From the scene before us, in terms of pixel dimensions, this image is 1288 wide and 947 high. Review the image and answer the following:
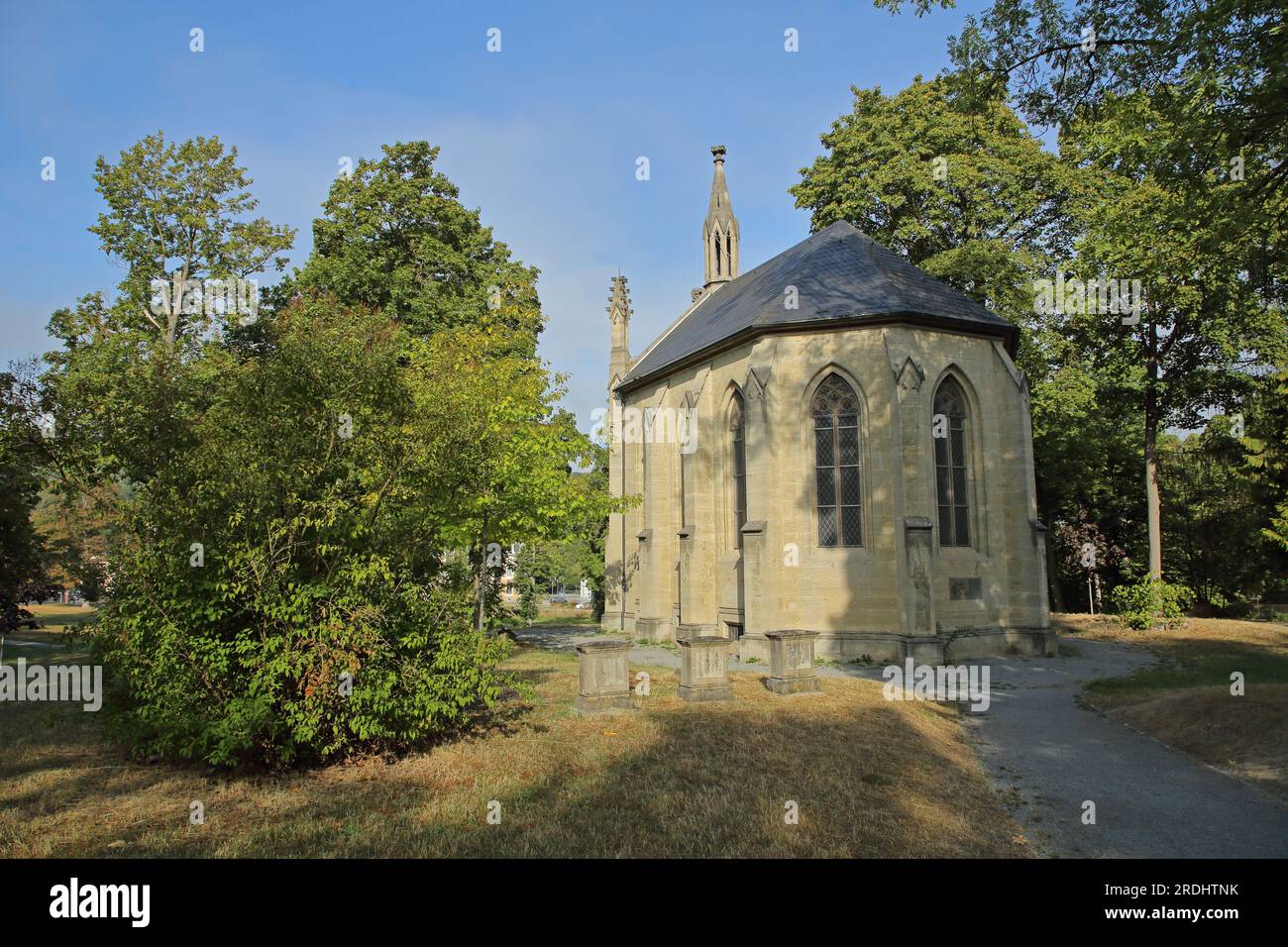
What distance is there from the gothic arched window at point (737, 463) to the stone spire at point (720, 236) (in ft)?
40.2

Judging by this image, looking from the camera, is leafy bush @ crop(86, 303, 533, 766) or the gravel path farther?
leafy bush @ crop(86, 303, 533, 766)

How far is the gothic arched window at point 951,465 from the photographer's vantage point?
1805cm

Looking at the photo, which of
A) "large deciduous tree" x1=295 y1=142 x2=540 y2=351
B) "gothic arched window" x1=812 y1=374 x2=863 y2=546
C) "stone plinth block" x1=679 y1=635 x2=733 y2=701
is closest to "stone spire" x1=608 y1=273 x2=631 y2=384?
"large deciduous tree" x1=295 y1=142 x2=540 y2=351

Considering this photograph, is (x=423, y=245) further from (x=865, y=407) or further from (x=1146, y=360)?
(x=1146, y=360)

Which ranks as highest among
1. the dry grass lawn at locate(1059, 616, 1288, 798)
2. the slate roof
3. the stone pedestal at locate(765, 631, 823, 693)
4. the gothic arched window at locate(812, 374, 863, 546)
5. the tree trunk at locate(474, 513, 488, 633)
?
the slate roof

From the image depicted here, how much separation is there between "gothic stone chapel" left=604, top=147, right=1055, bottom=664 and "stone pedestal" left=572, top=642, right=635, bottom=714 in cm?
697

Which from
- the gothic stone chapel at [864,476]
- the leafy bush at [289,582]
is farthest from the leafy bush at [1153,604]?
the leafy bush at [289,582]

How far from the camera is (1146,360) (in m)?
24.4

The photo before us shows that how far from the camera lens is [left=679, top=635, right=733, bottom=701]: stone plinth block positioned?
1137cm

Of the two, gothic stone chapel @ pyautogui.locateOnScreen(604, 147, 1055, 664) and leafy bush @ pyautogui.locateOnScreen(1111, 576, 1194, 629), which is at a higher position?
gothic stone chapel @ pyautogui.locateOnScreen(604, 147, 1055, 664)

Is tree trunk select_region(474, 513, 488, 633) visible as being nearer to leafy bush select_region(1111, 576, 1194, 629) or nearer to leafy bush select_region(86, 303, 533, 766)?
leafy bush select_region(86, 303, 533, 766)
